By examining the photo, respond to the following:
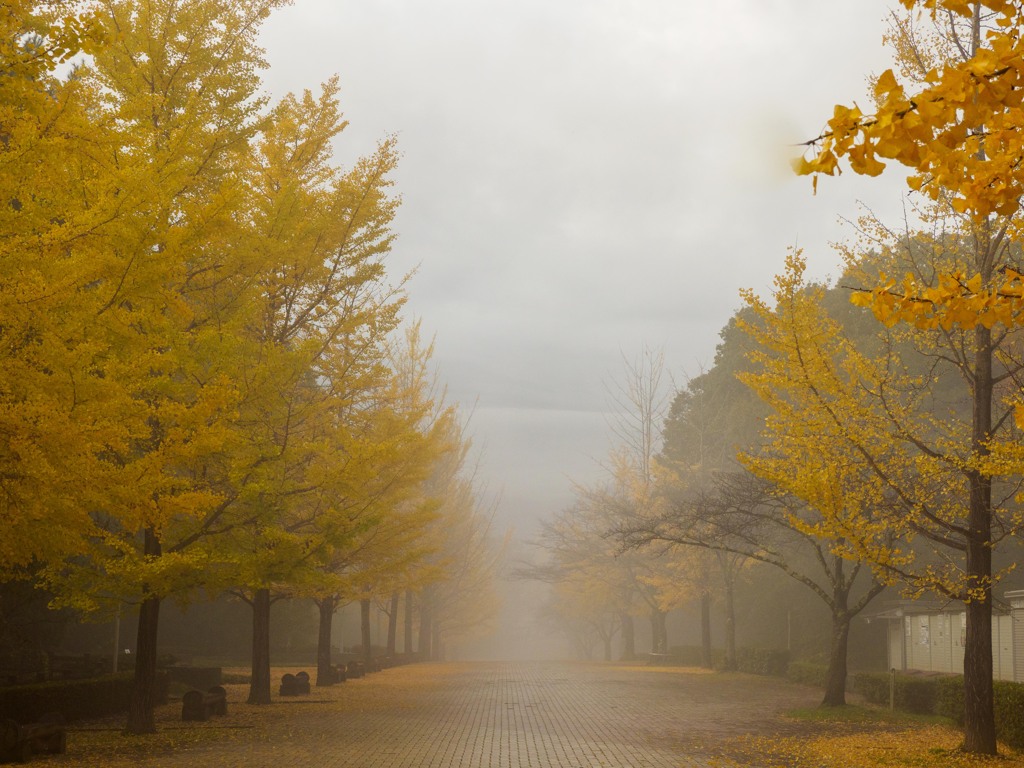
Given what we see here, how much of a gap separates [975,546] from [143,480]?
10617mm

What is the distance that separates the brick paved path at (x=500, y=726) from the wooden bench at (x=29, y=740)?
118cm

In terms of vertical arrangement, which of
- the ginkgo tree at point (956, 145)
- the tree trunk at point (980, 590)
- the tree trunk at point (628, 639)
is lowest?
the tree trunk at point (628, 639)

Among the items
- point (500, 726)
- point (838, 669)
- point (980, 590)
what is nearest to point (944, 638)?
point (838, 669)

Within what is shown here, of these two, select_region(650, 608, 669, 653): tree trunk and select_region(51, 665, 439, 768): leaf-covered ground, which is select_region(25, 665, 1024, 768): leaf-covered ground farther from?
select_region(650, 608, 669, 653): tree trunk

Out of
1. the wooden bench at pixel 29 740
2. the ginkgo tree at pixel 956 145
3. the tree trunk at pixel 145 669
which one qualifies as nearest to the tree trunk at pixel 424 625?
the tree trunk at pixel 145 669

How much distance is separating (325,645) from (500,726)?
10.6 meters

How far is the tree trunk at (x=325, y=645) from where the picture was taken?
22.8 m

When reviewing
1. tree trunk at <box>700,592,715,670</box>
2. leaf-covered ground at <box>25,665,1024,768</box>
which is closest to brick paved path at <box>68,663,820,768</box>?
leaf-covered ground at <box>25,665,1024,768</box>

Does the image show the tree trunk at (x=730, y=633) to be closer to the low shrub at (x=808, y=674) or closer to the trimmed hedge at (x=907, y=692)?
the low shrub at (x=808, y=674)

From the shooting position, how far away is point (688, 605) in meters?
41.2

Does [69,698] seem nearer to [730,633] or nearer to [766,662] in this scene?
[766,662]

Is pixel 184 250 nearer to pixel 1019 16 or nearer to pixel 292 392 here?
pixel 292 392

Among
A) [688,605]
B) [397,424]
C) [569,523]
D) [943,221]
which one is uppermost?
[943,221]

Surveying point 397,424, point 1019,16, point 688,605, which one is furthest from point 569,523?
point 1019,16
